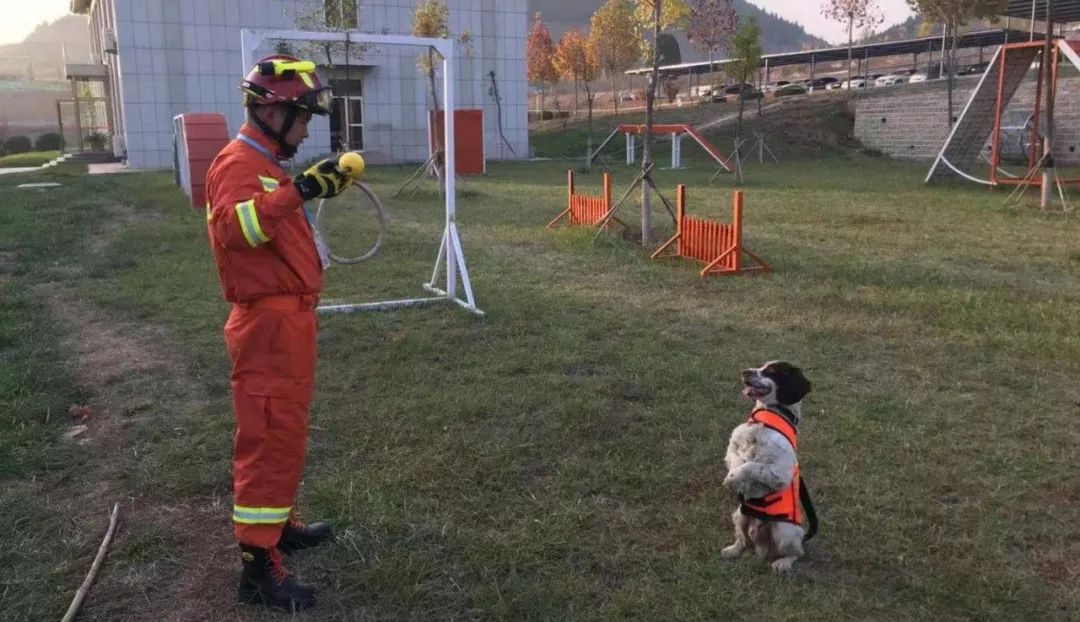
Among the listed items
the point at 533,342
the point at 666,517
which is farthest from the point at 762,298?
the point at 666,517

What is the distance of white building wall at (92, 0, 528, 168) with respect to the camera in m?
27.7

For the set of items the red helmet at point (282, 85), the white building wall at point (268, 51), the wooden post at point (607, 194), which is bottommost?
the wooden post at point (607, 194)

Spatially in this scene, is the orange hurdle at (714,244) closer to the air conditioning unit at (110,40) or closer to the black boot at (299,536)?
the black boot at (299,536)

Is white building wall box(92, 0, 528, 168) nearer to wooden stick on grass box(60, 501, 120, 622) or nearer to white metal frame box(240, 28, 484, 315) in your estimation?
white metal frame box(240, 28, 484, 315)

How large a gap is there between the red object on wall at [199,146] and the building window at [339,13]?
510 centimetres

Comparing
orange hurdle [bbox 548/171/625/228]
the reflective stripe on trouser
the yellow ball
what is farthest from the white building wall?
the reflective stripe on trouser

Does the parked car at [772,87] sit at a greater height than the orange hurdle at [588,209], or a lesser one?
greater

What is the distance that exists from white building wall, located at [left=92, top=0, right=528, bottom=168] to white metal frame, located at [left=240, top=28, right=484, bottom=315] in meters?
21.2

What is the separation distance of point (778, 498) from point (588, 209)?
968cm

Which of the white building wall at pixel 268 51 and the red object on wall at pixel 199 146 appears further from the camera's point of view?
the white building wall at pixel 268 51

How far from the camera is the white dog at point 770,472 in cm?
313

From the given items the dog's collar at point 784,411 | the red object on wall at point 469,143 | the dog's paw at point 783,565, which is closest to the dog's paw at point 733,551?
the dog's paw at point 783,565

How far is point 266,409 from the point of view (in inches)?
116

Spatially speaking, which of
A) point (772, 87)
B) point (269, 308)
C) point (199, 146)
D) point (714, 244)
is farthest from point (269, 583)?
point (772, 87)
